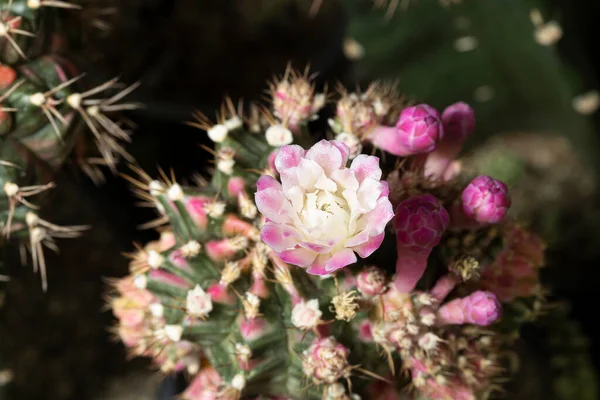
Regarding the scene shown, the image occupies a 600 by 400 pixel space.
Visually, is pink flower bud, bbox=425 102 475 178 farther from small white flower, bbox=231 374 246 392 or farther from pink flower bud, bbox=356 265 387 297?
small white flower, bbox=231 374 246 392

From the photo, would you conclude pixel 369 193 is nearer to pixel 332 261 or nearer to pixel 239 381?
pixel 332 261

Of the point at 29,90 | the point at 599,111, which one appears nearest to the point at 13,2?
the point at 29,90

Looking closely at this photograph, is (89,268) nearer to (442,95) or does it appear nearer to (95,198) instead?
(95,198)

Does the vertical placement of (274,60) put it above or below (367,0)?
below

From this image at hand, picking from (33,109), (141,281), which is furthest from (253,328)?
(33,109)

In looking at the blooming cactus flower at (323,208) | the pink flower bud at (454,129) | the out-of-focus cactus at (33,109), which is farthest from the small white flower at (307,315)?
the out-of-focus cactus at (33,109)

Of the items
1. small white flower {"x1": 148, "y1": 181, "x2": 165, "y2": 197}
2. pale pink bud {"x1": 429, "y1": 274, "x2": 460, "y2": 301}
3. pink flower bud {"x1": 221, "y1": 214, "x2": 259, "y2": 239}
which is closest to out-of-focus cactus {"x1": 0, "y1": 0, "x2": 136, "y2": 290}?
small white flower {"x1": 148, "y1": 181, "x2": 165, "y2": 197}

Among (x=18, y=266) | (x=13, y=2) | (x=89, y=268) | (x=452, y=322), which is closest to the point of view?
(x=452, y=322)

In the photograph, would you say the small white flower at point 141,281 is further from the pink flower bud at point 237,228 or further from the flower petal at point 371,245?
the flower petal at point 371,245
